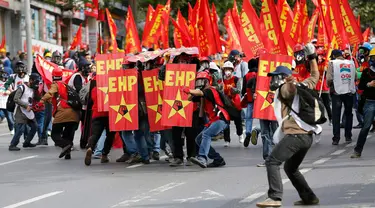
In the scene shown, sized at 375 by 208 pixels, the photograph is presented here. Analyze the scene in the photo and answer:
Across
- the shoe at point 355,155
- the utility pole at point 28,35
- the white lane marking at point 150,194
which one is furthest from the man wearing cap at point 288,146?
the utility pole at point 28,35

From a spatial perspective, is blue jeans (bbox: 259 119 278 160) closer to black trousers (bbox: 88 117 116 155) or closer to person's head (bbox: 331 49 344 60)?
black trousers (bbox: 88 117 116 155)

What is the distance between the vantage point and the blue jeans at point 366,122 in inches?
621

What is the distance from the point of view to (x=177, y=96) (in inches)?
626

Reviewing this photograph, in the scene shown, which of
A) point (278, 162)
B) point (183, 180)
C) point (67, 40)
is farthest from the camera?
point (67, 40)

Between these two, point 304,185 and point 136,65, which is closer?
point 304,185

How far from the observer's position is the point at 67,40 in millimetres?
56344

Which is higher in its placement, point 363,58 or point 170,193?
point 363,58

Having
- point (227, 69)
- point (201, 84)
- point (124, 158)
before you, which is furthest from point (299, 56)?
point (227, 69)

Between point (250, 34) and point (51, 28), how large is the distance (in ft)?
114

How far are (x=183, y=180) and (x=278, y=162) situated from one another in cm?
322

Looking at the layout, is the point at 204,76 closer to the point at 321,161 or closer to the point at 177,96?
the point at 177,96

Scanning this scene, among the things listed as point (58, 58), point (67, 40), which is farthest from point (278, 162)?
point (67, 40)

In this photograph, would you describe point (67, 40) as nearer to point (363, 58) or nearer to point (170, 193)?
point (363, 58)

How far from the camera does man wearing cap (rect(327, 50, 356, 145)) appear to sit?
1841cm
